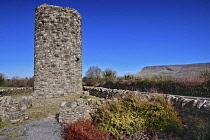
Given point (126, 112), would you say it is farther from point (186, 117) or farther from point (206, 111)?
point (206, 111)

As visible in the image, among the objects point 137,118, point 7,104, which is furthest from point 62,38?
point 137,118

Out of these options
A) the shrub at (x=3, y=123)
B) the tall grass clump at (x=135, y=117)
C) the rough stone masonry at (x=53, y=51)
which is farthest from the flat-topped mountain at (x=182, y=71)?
the shrub at (x=3, y=123)

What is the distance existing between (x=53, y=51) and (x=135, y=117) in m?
10.4

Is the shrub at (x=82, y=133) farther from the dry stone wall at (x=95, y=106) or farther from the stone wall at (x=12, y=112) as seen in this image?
the stone wall at (x=12, y=112)

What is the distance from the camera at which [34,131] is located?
576cm

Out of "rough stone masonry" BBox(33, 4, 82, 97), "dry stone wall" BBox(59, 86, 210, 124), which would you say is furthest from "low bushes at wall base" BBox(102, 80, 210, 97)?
"rough stone masonry" BBox(33, 4, 82, 97)

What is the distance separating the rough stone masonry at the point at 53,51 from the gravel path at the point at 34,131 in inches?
302

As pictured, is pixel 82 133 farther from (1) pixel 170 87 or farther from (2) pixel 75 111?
(1) pixel 170 87

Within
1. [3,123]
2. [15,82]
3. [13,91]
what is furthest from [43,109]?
[15,82]

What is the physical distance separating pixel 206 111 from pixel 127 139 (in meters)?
2.99

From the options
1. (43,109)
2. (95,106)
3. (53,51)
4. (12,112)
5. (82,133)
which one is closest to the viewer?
(82,133)

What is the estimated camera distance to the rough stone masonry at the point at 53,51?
46.5 ft

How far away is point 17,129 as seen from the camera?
603cm

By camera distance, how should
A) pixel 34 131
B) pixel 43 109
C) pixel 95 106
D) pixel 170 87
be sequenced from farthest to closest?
pixel 170 87
pixel 43 109
pixel 95 106
pixel 34 131
